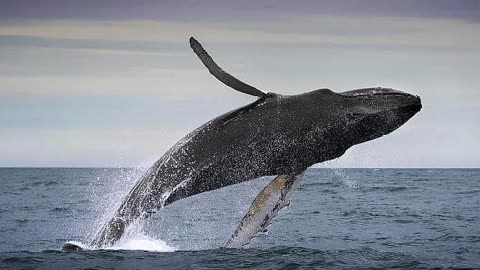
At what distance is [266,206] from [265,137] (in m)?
1.64

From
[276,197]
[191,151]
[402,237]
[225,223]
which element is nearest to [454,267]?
[276,197]

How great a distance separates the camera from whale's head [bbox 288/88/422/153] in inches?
402

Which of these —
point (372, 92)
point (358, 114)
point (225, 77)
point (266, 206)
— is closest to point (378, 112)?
point (358, 114)

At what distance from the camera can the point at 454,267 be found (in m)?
12.8

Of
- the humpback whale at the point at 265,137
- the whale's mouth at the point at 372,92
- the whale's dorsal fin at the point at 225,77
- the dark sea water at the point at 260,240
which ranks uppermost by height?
the whale's dorsal fin at the point at 225,77

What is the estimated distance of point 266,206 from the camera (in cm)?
1150

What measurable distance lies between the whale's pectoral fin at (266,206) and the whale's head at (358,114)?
4.10 feet

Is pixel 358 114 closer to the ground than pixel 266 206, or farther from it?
farther from it

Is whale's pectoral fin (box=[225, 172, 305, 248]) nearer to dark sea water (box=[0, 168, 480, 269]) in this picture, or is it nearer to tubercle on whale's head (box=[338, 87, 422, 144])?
dark sea water (box=[0, 168, 480, 269])

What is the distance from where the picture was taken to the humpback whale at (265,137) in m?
10.2

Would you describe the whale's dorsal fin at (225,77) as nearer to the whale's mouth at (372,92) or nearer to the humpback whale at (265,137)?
the humpback whale at (265,137)

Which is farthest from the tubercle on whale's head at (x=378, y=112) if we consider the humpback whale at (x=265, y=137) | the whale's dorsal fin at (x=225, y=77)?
the whale's dorsal fin at (x=225, y=77)

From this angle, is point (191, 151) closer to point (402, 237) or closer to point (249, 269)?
point (249, 269)

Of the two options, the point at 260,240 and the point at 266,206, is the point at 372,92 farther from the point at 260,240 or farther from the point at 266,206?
the point at 260,240
